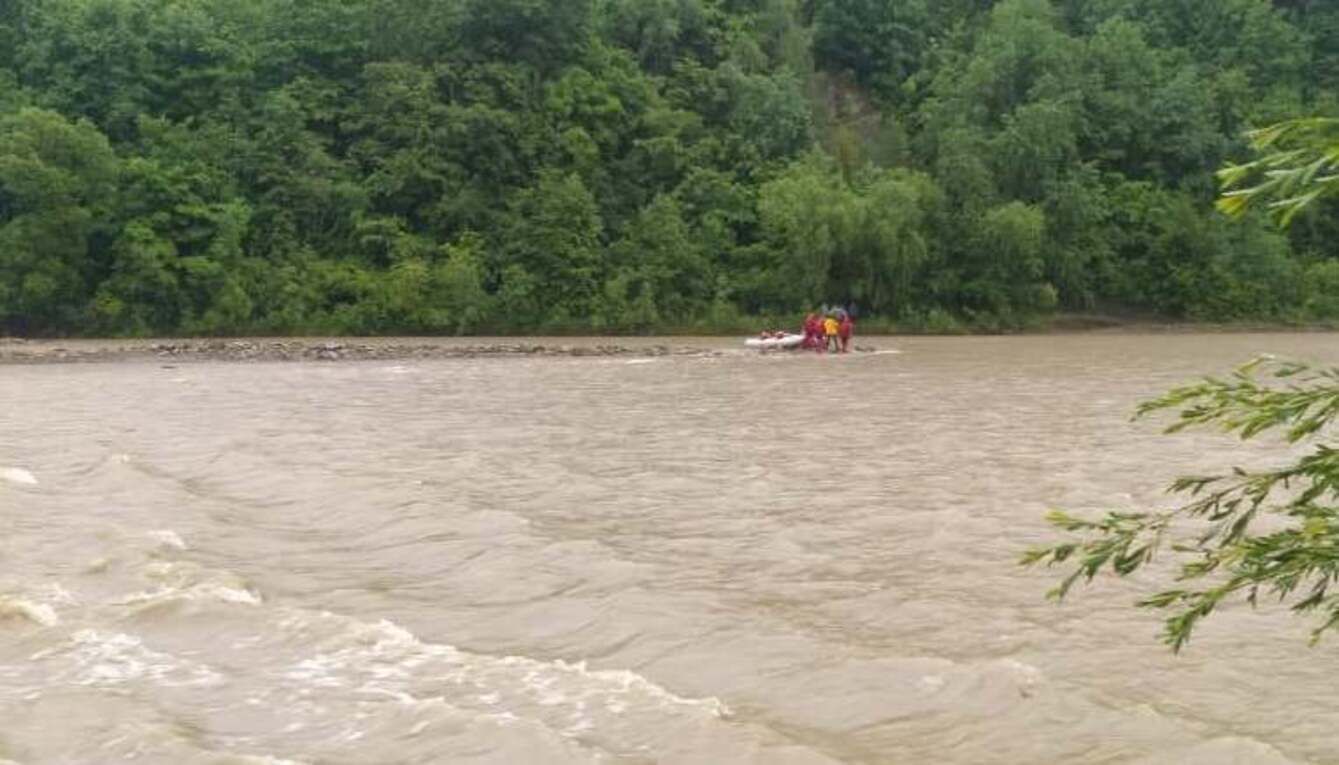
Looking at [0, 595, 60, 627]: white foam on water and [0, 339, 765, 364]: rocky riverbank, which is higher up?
[0, 339, 765, 364]: rocky riverbank

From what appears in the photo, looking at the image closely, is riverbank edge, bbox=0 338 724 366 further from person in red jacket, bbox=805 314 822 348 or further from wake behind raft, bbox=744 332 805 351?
person in red jacket, bbox=805 314 822 348

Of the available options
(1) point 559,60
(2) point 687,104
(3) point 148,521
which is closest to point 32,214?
(1) point 559,60

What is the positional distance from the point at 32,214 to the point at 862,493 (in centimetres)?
4103

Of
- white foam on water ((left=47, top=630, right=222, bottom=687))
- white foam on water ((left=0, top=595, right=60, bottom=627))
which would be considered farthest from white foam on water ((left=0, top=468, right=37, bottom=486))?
white foam on water ((left=47, top=630, right=222, bottom=687))

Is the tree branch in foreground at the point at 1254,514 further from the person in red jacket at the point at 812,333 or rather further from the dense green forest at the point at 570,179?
the dense green forest at the point at 570,179

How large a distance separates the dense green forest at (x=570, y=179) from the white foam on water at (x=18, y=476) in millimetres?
32059

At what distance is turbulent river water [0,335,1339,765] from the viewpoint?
640 centimetres

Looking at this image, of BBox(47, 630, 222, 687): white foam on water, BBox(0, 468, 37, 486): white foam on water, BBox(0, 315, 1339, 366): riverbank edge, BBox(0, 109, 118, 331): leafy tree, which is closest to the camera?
BBox(47, 630, 222, 687): white foam on water

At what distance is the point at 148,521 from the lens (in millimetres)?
11961

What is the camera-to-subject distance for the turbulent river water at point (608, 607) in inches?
252

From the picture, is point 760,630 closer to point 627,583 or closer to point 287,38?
point 627,583

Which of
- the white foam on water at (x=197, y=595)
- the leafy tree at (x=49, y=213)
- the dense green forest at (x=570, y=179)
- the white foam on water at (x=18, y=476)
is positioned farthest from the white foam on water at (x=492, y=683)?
the leafy tree at (x=49, y=213)

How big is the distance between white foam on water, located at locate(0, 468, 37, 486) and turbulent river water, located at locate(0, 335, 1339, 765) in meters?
0.08

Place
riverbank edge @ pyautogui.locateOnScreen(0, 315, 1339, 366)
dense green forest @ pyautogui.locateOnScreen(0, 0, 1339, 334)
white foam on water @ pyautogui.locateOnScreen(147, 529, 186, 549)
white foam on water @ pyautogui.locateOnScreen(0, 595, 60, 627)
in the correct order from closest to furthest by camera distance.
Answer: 1. white foam on water @ pyautogui.locateOnScreen(0, 595, 60, 627)
2. white foam on water @ pyautogui.locateOnScreen(147, 529, 186, 549)
3. riverbank edge @ pyautogui.locateOnScreen(0, 315, 1339, 366)
4. dense green forest @ pyautogui.locateOnScreen(0, 0, 1339, 334)
